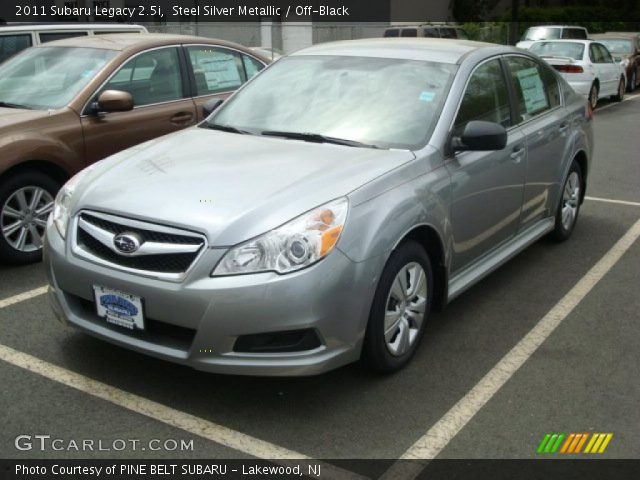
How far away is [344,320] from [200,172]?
1.09 meters

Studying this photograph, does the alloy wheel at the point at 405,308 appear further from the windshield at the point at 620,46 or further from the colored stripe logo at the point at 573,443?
the windshield at the point at 620,46

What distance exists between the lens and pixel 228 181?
367cm

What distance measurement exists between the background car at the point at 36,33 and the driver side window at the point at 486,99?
198 inches

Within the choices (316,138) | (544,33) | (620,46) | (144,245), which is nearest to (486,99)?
(316,138)

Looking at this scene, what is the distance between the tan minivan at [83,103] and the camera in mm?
5395

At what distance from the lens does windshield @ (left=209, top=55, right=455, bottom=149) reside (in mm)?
4277

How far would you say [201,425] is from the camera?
3359mm

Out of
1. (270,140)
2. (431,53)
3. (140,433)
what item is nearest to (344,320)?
(140,433)

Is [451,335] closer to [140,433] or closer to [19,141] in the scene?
[140,433]

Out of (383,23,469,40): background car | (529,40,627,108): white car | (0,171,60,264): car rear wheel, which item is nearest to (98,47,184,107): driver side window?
(0,171,60,264): car rear wheel

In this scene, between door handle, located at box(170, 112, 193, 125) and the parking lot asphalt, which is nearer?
the parking lot asphalt

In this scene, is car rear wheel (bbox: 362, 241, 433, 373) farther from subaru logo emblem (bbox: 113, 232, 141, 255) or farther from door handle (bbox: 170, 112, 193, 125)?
door handle (bbox: 170, 112, 193, 125)

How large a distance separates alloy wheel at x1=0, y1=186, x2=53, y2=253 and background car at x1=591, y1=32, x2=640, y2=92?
1726 cm

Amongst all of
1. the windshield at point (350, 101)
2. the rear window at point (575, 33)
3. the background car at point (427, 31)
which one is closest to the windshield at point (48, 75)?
the windshield at point (350, 101)
